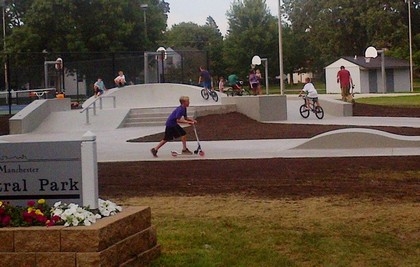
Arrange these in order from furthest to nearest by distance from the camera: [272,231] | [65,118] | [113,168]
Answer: [65,118] → [113,168] → [272,231]

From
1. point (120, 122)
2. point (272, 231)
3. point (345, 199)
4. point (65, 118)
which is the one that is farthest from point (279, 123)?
point (272, 231)

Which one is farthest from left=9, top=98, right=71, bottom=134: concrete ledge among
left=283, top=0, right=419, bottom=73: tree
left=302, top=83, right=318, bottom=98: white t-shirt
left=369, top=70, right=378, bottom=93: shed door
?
left=283, top=0, right=419, bottom=73: tree

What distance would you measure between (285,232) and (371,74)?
6161 cm

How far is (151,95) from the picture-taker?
37906mm

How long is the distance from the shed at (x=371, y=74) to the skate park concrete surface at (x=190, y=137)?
28249 mm

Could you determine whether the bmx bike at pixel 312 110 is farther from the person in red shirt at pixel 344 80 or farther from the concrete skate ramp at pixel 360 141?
the concrete skate ramp at pixel 360 141

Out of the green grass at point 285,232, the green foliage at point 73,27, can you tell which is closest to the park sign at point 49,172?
the green grass at point 285,232

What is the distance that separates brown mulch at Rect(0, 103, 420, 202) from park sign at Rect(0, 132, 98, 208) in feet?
16.5

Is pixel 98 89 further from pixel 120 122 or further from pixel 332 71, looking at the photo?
pixel 332 71

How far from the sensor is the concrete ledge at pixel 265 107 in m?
31.1

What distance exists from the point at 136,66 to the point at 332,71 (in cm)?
3158

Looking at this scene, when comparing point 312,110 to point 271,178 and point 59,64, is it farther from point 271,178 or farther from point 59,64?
point 271,178

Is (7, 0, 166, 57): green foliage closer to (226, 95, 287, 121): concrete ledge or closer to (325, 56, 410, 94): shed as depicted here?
(325, 56, 410, 94): shed

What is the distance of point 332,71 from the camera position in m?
71.1
